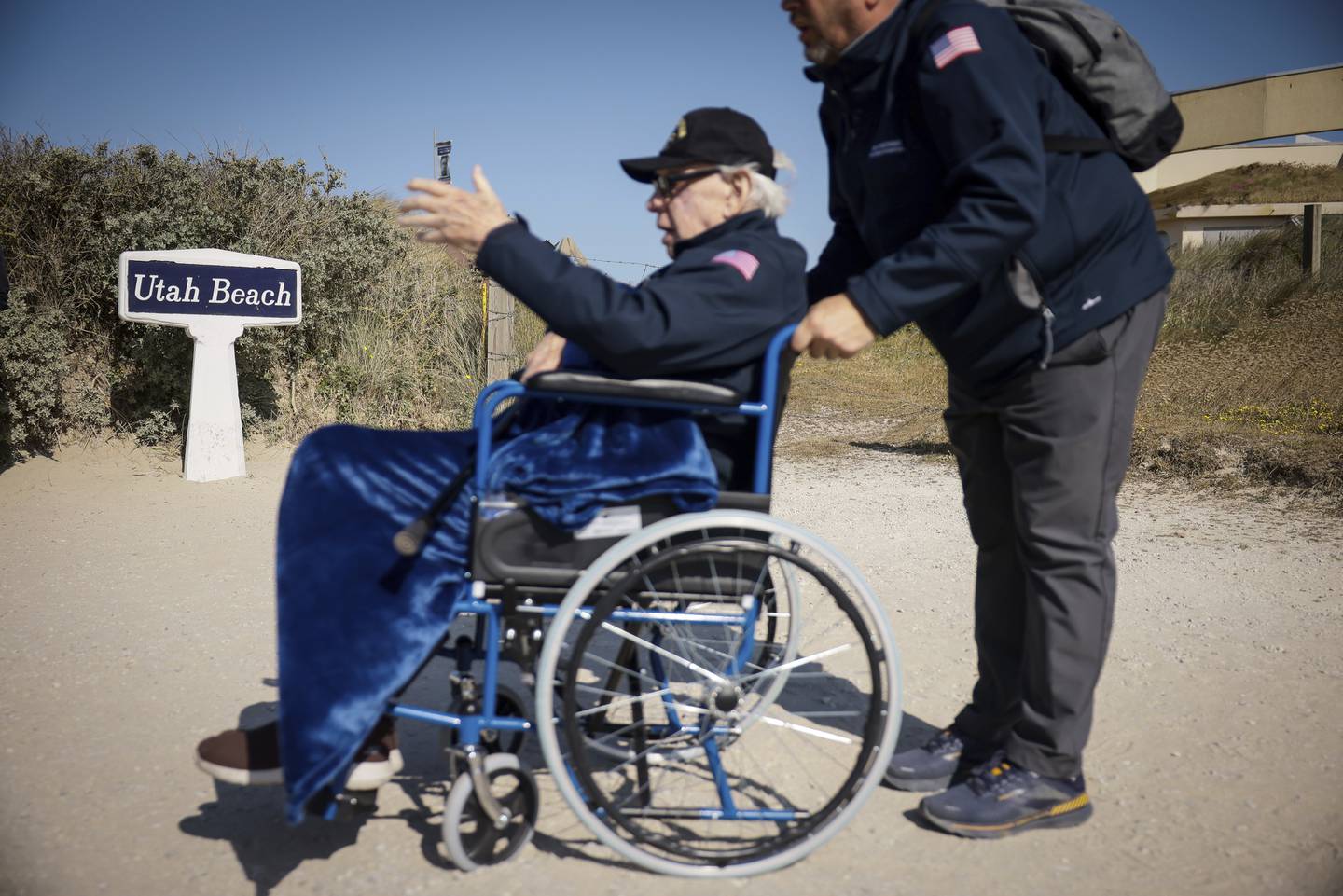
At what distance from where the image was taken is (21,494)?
6043 millimetres

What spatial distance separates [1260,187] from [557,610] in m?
24.4

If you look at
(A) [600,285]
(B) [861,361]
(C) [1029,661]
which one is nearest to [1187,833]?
(C) [1029,661]

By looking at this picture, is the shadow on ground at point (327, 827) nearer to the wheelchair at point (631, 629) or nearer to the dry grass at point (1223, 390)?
the wheelchair at point (631, 629)

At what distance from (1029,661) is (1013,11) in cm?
143

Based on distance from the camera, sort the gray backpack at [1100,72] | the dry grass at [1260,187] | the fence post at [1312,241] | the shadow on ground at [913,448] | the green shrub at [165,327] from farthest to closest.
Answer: the dry grass at [1260,187] < the fence post at [1312,241] < the shadow on ground at [913,448] < the green shrub at [165,327] < the gray backpack at [1100,72]

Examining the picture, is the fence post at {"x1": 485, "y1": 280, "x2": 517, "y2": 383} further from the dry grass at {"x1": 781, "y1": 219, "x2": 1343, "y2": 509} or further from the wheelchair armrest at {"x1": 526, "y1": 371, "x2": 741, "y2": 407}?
the wheelchair armrest at {"x1": 526, "y1": 371, "x2": 741, "y2": 407}

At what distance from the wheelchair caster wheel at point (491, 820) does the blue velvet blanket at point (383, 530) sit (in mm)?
259

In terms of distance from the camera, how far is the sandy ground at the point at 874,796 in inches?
84.0

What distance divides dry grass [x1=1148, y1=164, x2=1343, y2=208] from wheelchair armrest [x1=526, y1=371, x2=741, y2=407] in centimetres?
2047

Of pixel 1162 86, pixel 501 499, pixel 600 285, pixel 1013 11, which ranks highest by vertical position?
pixel 1013 11

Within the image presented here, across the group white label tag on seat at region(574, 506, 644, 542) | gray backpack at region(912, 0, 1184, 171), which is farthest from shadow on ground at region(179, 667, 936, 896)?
gray backpack at region(912, 0, 1184, 171)

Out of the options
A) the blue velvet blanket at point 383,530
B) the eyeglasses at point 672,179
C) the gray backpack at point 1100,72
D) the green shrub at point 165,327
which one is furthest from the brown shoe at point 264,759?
the green shrub at point 165,327

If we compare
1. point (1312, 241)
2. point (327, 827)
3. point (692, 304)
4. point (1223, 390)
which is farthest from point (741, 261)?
point (1312, 241)

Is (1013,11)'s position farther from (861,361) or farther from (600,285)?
(861,361)
